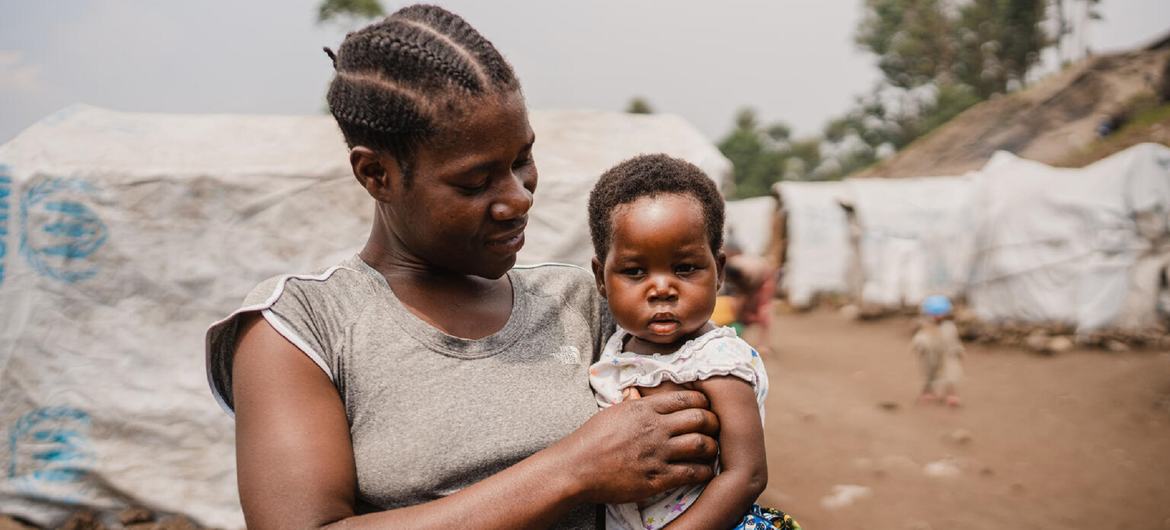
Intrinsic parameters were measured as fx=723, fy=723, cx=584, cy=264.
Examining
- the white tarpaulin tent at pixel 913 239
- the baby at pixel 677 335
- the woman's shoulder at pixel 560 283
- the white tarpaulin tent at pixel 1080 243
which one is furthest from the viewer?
the white tarpaulin tent at pixel 913 239

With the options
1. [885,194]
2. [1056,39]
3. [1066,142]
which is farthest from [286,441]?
[1056,39]

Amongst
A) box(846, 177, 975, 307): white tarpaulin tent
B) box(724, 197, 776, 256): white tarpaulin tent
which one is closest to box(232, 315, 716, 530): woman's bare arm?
box(846, 177, 975, 307): white tarpaulin tent

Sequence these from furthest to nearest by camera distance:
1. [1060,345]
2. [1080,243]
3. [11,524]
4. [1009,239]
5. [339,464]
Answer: [1009,239], [1080,243], [1060,345], [11,524], [339,464]

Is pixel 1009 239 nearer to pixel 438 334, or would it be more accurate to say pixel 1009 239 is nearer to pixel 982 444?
pixel 982 444

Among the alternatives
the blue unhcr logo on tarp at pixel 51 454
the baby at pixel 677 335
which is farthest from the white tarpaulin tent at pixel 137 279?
the baby at pixel 677 335

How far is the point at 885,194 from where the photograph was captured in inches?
454

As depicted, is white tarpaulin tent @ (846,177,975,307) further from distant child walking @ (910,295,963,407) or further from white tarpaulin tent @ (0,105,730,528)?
white tarpaulin tent @ (0,105,730,528)

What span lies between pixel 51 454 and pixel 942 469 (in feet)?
18.3

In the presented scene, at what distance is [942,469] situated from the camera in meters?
5.38

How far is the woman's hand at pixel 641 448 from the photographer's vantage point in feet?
4.17

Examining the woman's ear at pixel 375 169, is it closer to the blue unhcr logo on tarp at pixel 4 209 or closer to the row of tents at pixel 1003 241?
the blue unhcr logo on tarp at pixel 4 209

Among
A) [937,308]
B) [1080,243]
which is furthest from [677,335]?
[1080,243]

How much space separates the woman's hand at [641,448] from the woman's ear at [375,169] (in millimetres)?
614

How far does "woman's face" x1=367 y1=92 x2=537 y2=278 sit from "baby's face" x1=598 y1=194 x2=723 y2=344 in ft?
0.81
